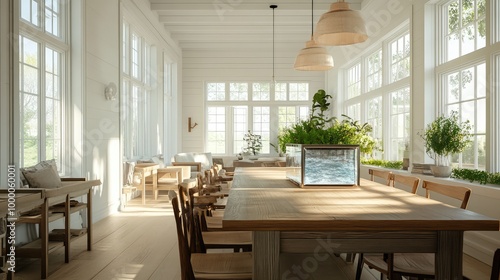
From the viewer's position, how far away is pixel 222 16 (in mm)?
9641

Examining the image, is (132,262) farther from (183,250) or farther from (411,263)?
(411,263)

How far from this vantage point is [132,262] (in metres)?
4.16

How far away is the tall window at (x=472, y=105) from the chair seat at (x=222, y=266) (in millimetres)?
3553

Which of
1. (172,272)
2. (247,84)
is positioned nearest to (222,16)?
(247,84)

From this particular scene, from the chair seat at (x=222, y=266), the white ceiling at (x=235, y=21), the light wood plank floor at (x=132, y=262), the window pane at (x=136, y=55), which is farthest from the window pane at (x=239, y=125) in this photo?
the chair seat at (x=222, y=266)

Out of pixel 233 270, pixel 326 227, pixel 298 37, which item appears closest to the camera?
pixel 326 227

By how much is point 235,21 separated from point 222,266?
831cm

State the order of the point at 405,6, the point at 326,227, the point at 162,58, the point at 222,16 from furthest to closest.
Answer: the point at 162,58, the point at 222,16, the point at 405,6, the point at 326,227

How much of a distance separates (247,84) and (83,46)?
8.11 metres

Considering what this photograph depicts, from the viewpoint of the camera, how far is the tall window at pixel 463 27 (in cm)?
491

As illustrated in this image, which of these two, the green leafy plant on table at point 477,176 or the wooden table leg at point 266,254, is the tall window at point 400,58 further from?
the wooden table leg at point 266,254

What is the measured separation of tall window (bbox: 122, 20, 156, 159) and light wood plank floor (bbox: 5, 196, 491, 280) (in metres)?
2.85

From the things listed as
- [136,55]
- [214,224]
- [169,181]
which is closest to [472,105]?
[214,224]

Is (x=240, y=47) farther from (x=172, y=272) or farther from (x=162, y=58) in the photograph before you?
(x=172, y=272)
